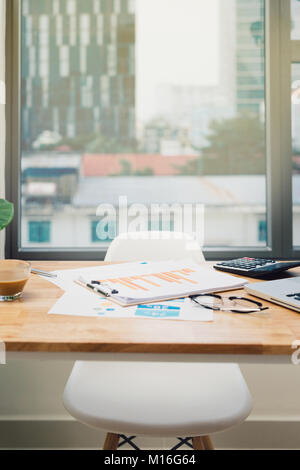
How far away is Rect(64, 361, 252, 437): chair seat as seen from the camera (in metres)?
0.83

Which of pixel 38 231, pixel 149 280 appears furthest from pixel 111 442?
pixel 38 231

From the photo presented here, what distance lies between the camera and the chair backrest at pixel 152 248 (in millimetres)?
1324

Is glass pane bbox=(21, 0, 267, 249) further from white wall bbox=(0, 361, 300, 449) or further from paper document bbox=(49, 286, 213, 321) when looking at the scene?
paper document bbox=(49, 286, 213, 321)

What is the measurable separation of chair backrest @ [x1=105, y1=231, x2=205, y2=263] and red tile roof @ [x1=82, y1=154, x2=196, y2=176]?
0.59m

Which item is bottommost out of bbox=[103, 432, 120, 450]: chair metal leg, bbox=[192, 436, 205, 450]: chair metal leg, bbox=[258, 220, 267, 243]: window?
bbox=[192, 436, 205, 450]: chair metal leg

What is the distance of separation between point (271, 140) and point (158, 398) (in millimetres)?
1286

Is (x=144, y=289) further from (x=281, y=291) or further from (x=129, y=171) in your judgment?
(x=129, y=171)

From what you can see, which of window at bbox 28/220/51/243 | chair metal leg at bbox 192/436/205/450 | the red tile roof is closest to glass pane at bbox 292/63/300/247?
the red tile roof

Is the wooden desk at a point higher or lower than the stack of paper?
lower

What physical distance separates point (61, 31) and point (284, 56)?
107cm

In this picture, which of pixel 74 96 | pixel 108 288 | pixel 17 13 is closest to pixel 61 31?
pixel 17 13

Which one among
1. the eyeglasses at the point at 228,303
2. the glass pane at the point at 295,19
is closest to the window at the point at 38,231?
the eyeglasses at the point at 228,303

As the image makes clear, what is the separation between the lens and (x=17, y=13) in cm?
173

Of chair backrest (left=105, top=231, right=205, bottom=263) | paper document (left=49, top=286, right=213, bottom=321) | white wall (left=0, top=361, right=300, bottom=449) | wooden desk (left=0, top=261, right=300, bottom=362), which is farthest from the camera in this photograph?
white wall (left=0, top=361, right=300, bottom=449)
